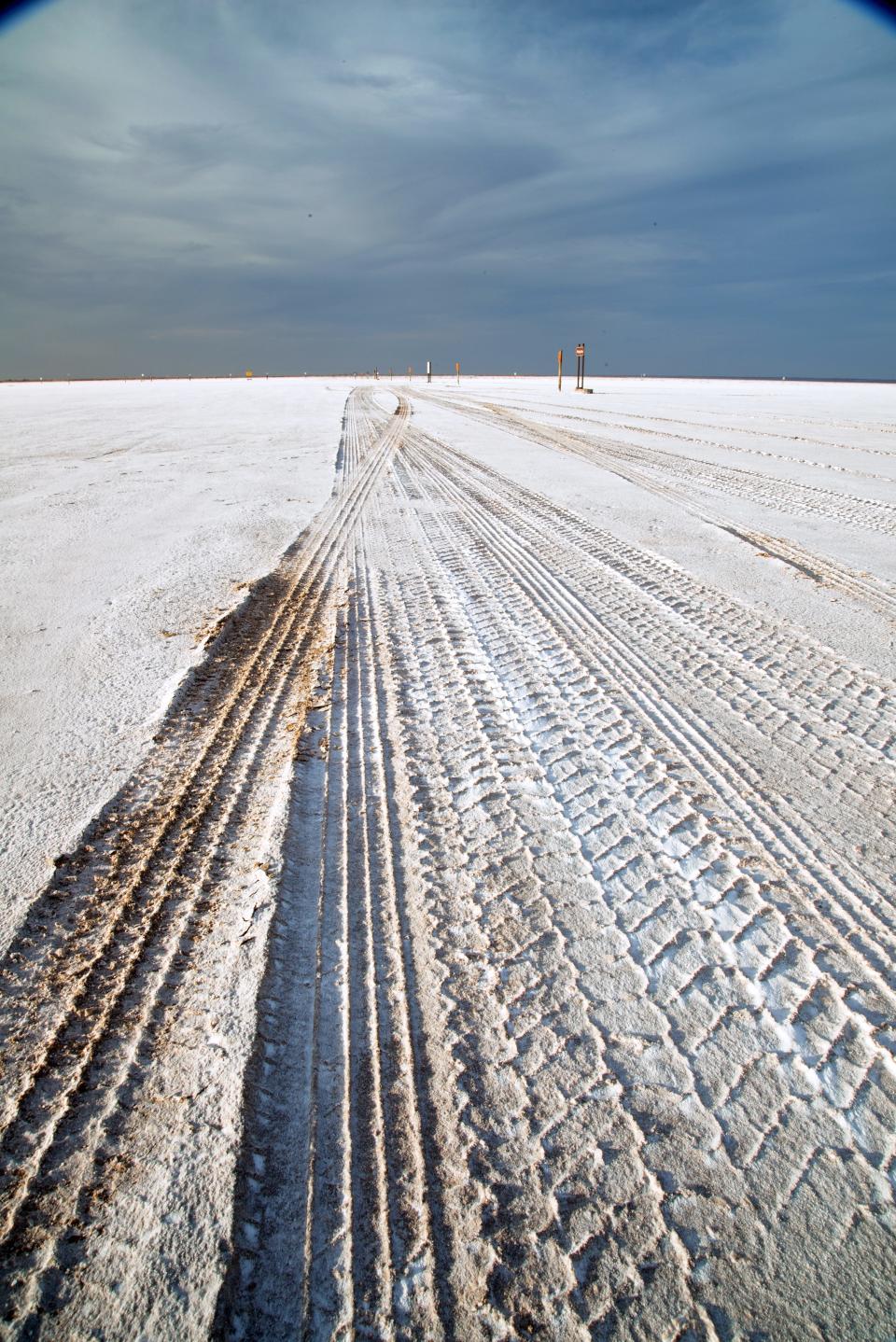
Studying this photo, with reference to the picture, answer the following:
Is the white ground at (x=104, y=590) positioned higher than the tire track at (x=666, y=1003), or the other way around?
the white ground at (x=104, y=590)

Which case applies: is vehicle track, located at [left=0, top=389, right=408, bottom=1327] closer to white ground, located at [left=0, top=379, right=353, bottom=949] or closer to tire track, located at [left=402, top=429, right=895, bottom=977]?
white ground, located at [left=0, top=379, right=353, bottom=949]

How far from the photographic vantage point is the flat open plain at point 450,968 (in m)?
1.39

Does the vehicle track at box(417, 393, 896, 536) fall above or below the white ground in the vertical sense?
above

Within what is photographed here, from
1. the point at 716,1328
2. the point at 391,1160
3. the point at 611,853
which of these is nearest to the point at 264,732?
the point at 611,853

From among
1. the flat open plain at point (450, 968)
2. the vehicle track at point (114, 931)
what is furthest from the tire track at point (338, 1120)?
the vehicle track at point (114, 931)

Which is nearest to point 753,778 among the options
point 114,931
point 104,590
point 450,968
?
point 450,968

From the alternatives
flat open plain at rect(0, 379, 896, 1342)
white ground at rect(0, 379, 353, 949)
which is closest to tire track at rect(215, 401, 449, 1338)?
flat open plain at rect(0, 379, 896, 1342)

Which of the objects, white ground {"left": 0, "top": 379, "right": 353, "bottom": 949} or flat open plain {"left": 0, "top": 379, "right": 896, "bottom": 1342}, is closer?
flat open plain {"left": 0, "top": 379, "right": 896, "bottom": 1342}

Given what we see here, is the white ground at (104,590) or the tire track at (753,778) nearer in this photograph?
the tire track at (753,778)

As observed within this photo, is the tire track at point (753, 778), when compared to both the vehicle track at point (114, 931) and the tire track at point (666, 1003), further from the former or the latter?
the vehicle track at point (114, 931)

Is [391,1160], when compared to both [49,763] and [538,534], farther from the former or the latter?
[538,534]

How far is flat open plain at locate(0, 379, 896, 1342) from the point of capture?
1.39m

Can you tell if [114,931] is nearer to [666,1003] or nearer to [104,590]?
[666,1003]

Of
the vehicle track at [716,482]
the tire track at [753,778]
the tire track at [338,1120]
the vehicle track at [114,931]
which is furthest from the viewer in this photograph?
the vehicle track at [716,482]
